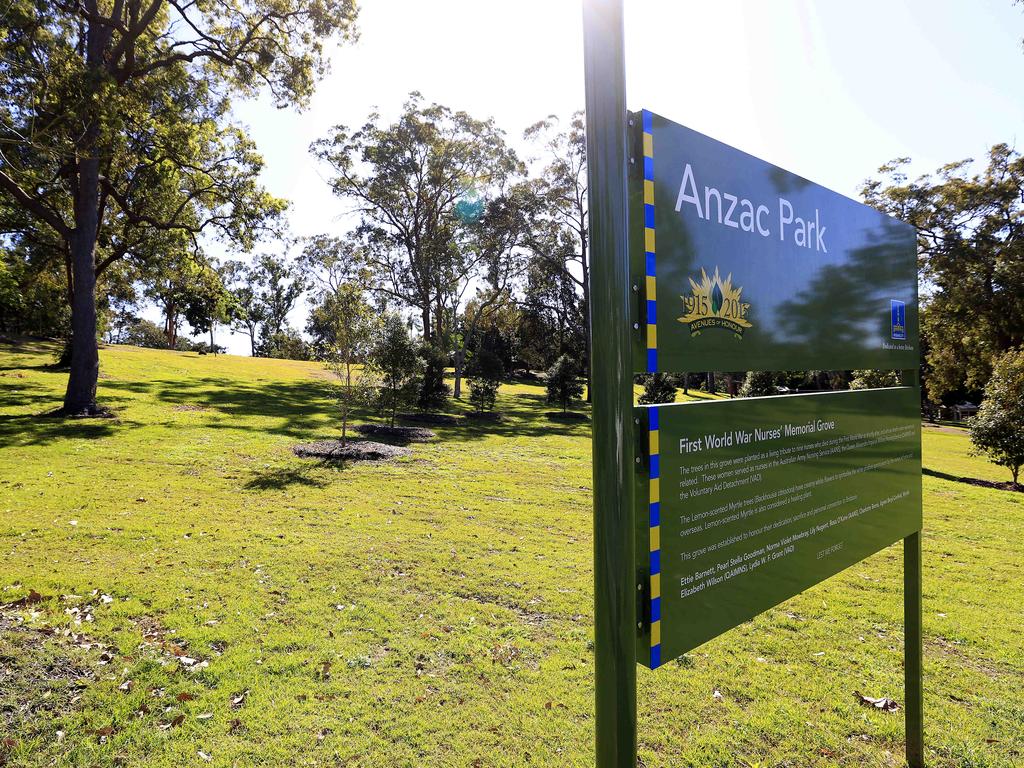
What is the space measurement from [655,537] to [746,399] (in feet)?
2.32

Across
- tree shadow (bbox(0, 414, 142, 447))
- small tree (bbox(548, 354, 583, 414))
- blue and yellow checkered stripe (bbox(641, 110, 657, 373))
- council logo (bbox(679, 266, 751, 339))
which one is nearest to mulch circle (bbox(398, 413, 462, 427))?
small tree (bbox(548, 354, 583, 414))

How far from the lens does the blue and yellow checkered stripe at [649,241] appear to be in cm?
182

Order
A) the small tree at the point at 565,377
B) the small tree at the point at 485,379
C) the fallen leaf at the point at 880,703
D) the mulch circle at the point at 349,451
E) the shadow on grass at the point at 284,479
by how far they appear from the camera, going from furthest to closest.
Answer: the small tree at the point at 565,377 < the small tree at the point at 485,379 < the mulch circle at the point at 349,451 < the shadow on grass at the point at 284,479 < the fallen leaf at the point at 880,703

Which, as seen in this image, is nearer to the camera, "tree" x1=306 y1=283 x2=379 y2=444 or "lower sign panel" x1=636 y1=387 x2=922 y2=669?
"lower sign panel" x1=636 y1=387 x2=922 y2=669

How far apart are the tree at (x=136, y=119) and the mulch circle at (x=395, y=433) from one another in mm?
7629

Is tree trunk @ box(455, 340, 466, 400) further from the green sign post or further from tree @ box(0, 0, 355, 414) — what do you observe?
the green sign post

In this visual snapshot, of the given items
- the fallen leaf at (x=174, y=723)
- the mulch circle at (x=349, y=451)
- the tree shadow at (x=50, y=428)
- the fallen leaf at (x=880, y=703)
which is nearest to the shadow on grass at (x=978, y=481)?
the fallen leaf at (x=880, y=703)

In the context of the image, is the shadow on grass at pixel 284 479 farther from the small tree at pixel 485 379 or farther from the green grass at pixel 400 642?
the small tree at pixel 485 379

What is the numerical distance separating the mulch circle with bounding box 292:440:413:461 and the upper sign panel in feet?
38.7

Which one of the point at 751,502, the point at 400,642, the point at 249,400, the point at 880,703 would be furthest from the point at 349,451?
the point at 751,502

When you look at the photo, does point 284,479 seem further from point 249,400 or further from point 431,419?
point 249,400

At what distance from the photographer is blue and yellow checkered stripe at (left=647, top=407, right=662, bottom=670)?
6.03 feet

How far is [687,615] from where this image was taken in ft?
6.59

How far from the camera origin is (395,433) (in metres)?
17.3
